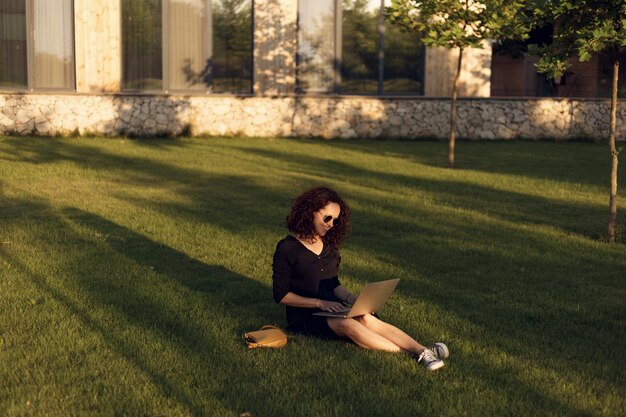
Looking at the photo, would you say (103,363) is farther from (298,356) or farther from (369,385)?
(369,385)

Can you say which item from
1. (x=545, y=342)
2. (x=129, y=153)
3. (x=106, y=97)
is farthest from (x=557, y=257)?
(x=106, y=97)

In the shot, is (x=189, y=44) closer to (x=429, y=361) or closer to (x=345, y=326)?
(x=345, y=326)

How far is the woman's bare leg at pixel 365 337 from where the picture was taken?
780 centimetres

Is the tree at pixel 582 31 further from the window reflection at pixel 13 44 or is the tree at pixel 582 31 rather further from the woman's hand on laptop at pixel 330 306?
the window reflection at pixel 13 44

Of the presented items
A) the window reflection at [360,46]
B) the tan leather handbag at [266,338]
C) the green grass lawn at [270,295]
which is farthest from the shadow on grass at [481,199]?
the window reflection at [360,46]

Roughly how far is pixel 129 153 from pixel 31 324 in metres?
15.7

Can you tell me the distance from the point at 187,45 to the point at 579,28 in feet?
57.7

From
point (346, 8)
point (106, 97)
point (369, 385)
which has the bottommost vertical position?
point (369, 385)

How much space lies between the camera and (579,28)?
44.1 feet

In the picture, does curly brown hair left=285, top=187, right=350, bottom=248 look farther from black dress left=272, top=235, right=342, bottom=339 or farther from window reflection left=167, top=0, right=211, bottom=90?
window reflection left=167, top=0, right=211, bottom=90

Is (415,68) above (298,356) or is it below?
above

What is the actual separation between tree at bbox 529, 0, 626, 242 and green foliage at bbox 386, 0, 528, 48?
6.91 metres

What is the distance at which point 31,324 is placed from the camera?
27.8 feet

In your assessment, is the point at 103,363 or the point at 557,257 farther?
the point at 557,257
